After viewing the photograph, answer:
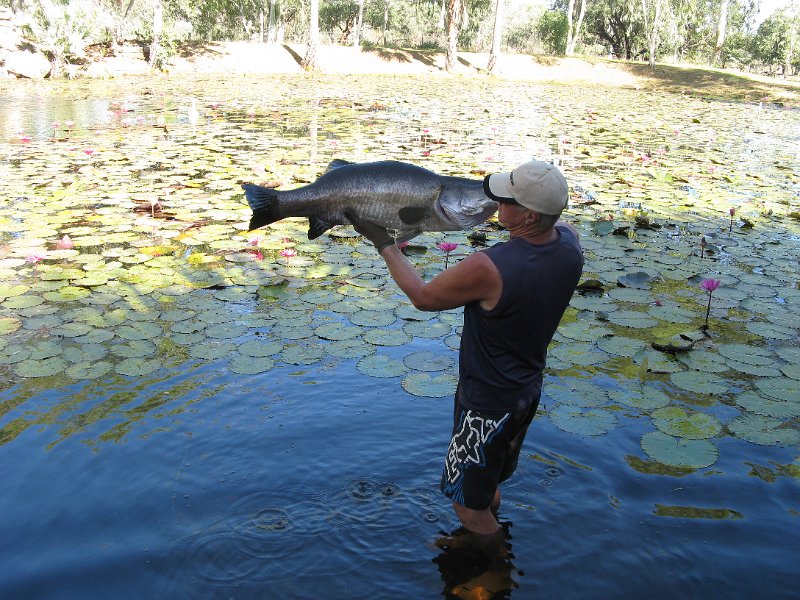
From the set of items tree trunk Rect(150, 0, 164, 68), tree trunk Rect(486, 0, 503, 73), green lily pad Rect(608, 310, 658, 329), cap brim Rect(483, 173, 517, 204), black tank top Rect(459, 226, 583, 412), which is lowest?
green lily pad Rect(608, 310, 658, 329)

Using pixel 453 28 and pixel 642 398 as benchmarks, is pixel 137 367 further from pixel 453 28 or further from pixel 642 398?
pixel 453 28

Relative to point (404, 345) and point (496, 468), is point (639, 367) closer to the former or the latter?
point (404, 345)

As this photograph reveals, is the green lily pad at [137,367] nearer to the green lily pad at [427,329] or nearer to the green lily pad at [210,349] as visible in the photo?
the green lily pad at [210,349]

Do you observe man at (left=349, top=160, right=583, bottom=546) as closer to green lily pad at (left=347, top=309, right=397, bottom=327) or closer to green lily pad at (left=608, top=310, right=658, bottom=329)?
green lily pad at (left=347, top=309, right=397, bottom=327)

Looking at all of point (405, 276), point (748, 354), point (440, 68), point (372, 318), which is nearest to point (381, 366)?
point (372, 318)

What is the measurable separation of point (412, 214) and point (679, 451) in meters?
1.82

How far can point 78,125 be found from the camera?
12.4 metres

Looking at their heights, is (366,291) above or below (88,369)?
above

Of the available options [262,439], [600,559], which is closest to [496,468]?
[600,559]

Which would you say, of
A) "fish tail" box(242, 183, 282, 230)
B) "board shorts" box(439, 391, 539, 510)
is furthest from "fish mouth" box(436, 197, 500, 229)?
"board shorts" box(439, 391, 539, 510)

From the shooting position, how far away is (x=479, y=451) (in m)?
2.48

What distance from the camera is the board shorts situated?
2.47 meters

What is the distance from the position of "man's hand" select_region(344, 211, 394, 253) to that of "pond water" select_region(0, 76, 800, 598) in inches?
46.6

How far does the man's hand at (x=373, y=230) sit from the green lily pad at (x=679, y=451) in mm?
1695
